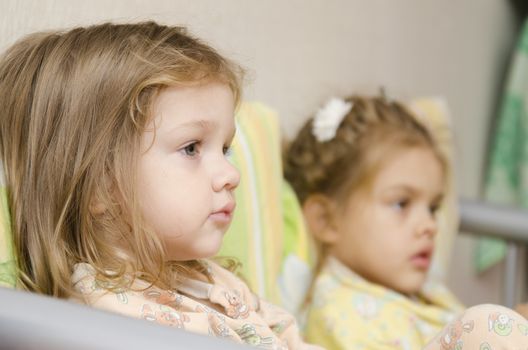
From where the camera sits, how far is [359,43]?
1420 millimetres

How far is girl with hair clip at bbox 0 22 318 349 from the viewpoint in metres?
0.71

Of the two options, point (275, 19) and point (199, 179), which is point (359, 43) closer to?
point (275, 19)

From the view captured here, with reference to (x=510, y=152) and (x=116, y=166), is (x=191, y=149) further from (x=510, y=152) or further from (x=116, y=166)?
(x=510, y=152)

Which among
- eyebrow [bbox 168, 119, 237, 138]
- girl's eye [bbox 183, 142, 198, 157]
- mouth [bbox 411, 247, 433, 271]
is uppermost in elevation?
eyebrow [bbox 168, 119, 237, 138]

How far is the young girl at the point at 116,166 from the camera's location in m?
0.71

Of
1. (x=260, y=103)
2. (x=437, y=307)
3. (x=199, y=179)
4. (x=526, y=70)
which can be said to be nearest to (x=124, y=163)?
(x=199, y=179)

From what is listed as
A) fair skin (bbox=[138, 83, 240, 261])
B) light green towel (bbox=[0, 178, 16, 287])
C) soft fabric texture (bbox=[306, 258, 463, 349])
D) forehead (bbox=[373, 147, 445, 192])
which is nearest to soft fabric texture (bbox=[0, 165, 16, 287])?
light green towel (bbox=[0, 178, 16, 287])

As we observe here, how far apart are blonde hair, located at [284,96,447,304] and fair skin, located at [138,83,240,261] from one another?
1.46 feet

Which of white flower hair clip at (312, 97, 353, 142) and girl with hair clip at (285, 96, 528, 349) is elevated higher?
white flower hair clip at (312, 97, 353, 142)

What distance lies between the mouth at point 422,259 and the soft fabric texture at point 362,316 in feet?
0.16

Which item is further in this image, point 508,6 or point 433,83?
point 508,6

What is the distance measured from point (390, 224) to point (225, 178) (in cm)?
48

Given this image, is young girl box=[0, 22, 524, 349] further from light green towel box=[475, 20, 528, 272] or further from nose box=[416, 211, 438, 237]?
light green towel box=[475, 20, 528, 272]

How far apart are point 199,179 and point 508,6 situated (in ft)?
5.00
